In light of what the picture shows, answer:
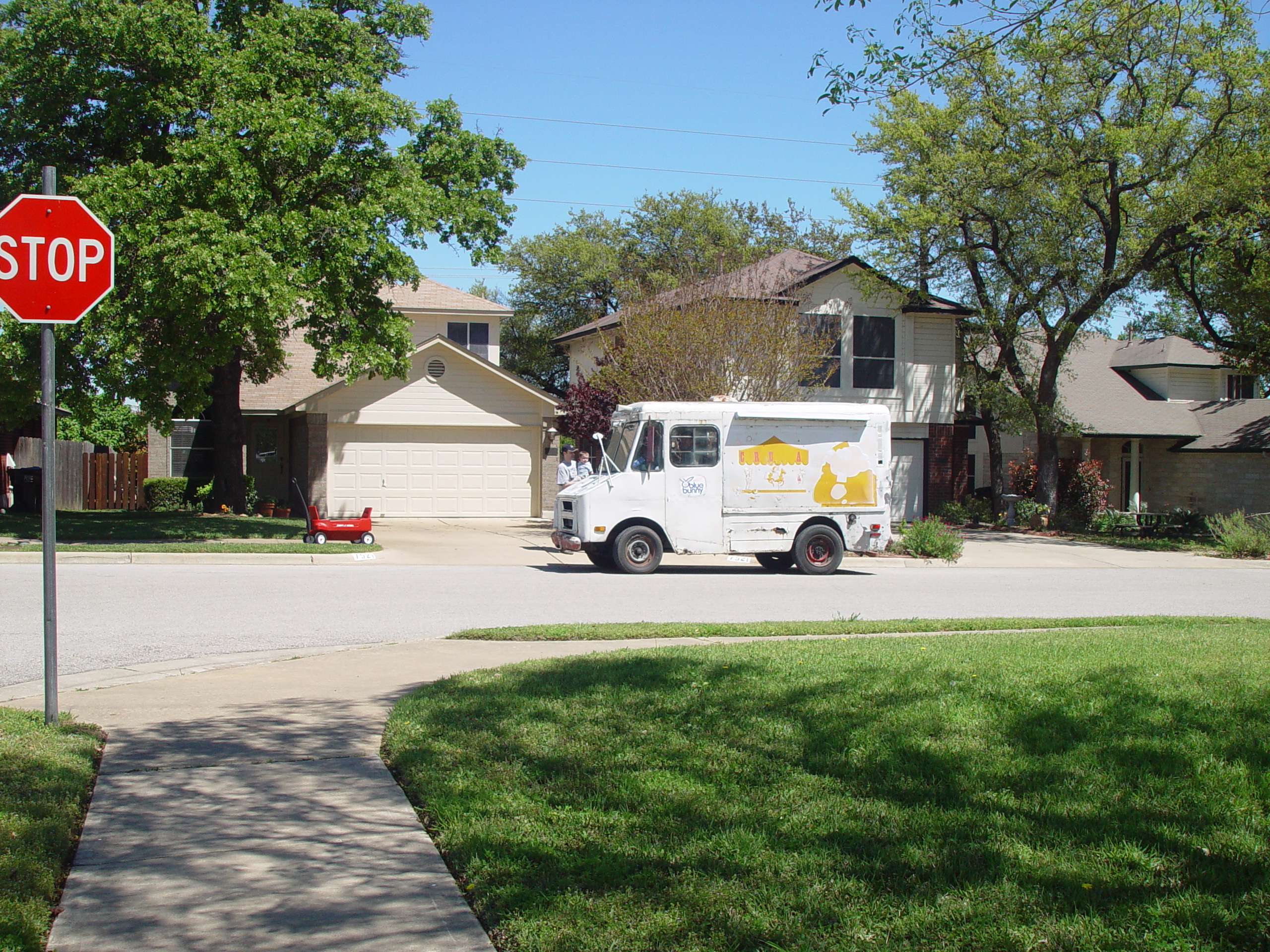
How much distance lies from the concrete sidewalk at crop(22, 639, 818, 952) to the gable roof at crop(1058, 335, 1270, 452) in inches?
1085

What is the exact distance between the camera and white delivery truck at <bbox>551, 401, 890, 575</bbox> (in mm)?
17141

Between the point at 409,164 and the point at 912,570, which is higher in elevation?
the point at 409,164

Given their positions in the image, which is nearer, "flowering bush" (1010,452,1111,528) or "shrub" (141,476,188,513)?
"shrub" (141,476,188,513)

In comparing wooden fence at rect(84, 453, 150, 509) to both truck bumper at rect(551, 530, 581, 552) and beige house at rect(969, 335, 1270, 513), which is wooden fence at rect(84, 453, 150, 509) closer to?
truck bumper at rect(551, 530, 581, 552)

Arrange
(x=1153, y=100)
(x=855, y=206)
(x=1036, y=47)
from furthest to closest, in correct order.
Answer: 1. (x=855, y=206)
2. (x=1153, y=100)
3. (x=1036, y=47)

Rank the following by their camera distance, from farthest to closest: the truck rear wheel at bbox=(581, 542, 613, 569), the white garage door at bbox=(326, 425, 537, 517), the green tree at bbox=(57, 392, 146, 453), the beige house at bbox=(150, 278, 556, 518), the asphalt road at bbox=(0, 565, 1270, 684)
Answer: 1. the green tree at bbox=(57, 392, 146, 453)
2. the white garage door at bbox=(326, 425, 537, 517)
3. the beige house at bbox=(150, 278, 556, 518)
4. the truck rear wheel at bbox=(581, 542, 613, 569)
5. the asphalt road at bbox=(0, 565, 1270, 684)

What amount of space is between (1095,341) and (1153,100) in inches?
664

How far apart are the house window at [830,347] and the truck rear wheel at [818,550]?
10.1m

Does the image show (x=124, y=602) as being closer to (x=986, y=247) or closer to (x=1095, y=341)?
(x=986, y=247)

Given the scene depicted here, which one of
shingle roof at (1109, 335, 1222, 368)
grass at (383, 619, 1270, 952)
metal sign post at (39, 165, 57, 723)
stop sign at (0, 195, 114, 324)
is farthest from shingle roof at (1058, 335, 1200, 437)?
metal sign post at (39, 165, 57, 723)

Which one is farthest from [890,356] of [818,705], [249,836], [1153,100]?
[249,836]

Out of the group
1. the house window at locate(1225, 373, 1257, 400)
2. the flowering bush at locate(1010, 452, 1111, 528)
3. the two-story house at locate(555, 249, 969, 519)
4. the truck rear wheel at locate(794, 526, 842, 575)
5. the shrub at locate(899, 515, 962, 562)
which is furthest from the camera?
the house window at locate(1225, 373, 1257, 400)

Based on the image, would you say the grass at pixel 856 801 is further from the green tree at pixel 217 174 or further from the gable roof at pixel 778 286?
the gable roof at pixel 778 286

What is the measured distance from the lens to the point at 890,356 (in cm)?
3062
